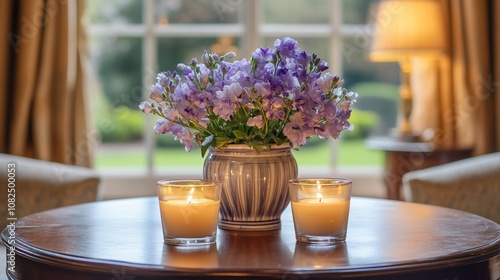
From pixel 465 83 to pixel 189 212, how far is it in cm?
245

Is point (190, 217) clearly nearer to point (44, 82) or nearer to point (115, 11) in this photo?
point (44, 82)

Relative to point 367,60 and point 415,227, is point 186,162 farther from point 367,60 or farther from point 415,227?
point 415,227

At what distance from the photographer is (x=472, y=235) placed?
161cm

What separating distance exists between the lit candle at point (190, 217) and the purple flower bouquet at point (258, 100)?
0.68ft

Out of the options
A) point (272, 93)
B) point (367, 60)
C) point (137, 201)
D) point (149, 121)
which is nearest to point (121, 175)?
point (149, 121)

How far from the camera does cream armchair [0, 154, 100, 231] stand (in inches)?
107

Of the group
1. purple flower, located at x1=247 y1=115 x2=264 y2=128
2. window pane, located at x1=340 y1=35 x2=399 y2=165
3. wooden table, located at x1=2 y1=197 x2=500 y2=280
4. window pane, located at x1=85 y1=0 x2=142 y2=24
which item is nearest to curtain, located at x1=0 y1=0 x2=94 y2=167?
window pane, located at x1=85 y1=0 x2=142 y2=24

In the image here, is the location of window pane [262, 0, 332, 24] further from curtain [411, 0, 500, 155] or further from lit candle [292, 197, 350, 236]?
lit candle [292, 197, 350, 236]

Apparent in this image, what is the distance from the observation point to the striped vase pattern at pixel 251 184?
1.72 m

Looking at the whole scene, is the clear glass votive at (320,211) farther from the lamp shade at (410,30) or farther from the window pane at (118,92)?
the window pane at (118,92)

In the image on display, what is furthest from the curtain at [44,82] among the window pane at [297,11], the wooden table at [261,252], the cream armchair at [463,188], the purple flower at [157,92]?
the purple flower at [157,92]

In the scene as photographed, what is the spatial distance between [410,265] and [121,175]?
261cm

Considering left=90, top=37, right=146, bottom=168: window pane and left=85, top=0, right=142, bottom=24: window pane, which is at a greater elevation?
left=85, top=0, right=142, bottom=24: window pane

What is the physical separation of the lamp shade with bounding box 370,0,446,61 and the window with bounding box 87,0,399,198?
1.12 feet
